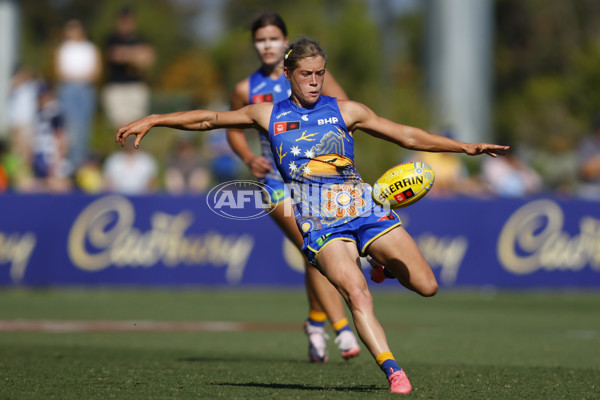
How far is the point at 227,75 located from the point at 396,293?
106 feet

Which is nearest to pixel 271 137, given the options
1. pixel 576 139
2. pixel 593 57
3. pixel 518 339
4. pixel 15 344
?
pixel 15 344

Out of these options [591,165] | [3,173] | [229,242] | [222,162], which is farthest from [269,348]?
[222,162]

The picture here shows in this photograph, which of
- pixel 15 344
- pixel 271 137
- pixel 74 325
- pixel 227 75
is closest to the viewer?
pixel 271 137

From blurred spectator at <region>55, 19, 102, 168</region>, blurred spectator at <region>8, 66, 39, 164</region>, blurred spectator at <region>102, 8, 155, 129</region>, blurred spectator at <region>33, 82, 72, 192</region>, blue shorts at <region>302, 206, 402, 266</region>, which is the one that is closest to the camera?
blue shorts at <region>302, 206, 402, 266</region>

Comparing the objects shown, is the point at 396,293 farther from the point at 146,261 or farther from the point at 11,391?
the point at 11,391

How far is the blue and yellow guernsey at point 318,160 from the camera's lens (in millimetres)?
7281

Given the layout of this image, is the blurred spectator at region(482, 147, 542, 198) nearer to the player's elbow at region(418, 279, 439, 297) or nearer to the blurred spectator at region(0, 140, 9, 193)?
the blurred spectator at region(0, 140, 9, 193)

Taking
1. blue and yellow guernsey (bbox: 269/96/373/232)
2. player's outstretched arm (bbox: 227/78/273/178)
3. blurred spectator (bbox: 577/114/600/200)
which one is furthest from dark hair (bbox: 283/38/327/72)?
blurred spectator (bbox: 577/114/600/200)

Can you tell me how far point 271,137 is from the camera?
24.4ft

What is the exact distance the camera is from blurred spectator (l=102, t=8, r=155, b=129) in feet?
62.8

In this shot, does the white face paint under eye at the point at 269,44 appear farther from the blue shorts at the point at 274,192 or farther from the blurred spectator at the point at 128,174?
the blurred spectator at the point at 128,174

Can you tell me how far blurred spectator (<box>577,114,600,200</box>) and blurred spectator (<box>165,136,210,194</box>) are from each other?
6.60 metres

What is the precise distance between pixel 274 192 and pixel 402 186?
2.10 meters

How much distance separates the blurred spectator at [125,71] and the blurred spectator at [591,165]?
7.96m
